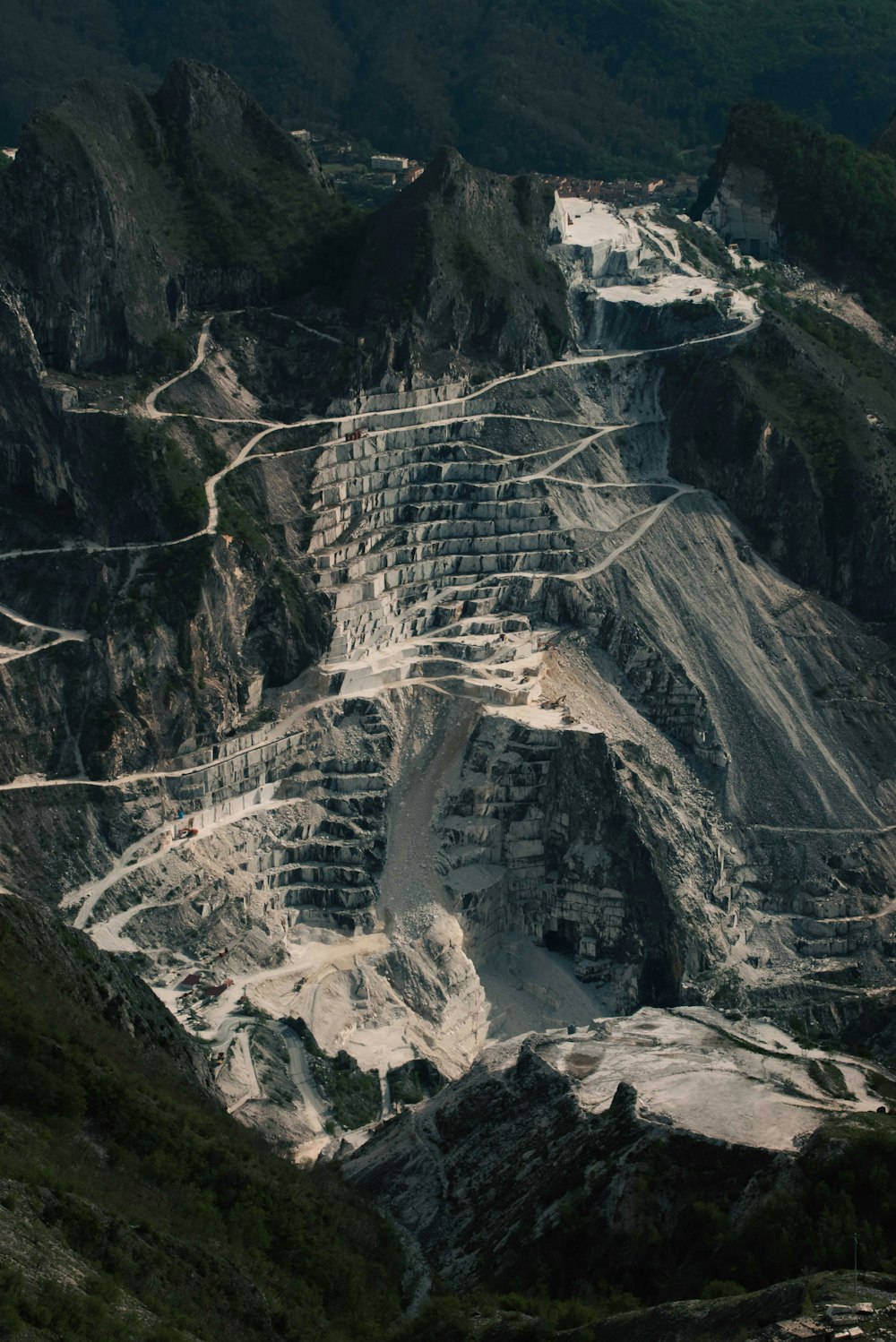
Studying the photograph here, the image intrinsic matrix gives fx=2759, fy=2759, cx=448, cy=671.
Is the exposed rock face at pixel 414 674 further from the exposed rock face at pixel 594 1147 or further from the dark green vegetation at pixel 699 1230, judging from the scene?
the dark green vegetation at pixel 699 1230

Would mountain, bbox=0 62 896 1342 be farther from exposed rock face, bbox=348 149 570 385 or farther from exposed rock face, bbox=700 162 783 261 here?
exposed rock face, bbox=700 162 783 261

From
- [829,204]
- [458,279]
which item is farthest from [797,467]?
[829,204]

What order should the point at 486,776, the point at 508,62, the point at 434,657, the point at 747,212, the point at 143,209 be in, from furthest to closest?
the point at 508,62, the point at 747,212, the point at 143,209, the point at 434,657, the point at 486,776

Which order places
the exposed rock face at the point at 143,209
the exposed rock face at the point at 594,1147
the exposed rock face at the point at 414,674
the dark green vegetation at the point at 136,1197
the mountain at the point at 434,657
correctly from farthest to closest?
the exposed rock face at the point at 143,209
the exposed rock face at the point at 414,674
the mountain at the point at 434,657
the exposed rock face at the point at 594,1147
the dark green vegetation at the point at 136,1197

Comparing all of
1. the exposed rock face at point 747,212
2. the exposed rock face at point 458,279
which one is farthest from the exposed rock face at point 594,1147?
the exposed rock face at point 747,212

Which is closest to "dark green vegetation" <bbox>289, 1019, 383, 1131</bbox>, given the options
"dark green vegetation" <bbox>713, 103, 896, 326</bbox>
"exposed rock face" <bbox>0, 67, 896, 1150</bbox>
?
"exposed rock face" <bbox>0, 67, 896, 1150</bbox>

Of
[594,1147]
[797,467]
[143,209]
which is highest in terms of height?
[143,209]

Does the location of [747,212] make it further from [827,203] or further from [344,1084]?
[344,1084]
